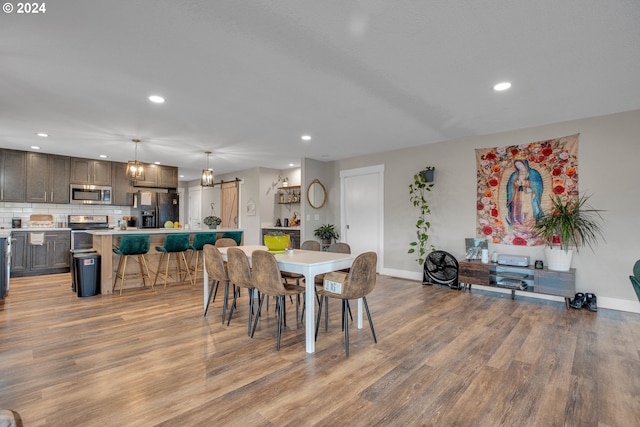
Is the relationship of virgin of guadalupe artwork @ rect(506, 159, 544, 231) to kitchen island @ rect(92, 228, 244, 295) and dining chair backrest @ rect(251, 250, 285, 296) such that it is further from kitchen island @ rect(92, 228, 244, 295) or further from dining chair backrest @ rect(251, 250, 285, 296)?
kitchen island @ rect(92, 228, 244, 295)

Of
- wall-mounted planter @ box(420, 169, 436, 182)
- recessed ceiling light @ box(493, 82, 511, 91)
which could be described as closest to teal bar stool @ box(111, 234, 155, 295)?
wall-mounted planter @ box(420, 169, 436, 182)

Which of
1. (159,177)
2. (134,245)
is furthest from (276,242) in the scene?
(159,177)

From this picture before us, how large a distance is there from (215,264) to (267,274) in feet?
2.97

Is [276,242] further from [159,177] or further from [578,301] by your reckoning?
[159,177]

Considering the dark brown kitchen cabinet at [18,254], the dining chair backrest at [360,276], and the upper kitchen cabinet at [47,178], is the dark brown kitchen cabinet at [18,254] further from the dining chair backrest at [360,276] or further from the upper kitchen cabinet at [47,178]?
the dining chair backrest at [360,276]

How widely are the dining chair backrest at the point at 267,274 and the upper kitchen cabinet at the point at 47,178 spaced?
239 inches

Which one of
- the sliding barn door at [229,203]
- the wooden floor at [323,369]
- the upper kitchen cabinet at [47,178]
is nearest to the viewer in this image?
the wooden floor at [323,369]

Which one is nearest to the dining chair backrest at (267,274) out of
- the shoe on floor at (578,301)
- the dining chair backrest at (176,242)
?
the dining chair backrest at (176,242)

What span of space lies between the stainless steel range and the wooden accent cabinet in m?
7.27

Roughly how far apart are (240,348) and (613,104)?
4902mm

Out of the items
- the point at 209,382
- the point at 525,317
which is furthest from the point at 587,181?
the point at 209,382

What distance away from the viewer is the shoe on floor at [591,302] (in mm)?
3883

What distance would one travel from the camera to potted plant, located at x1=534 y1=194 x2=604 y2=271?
4.00 m

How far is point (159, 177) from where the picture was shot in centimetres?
771
